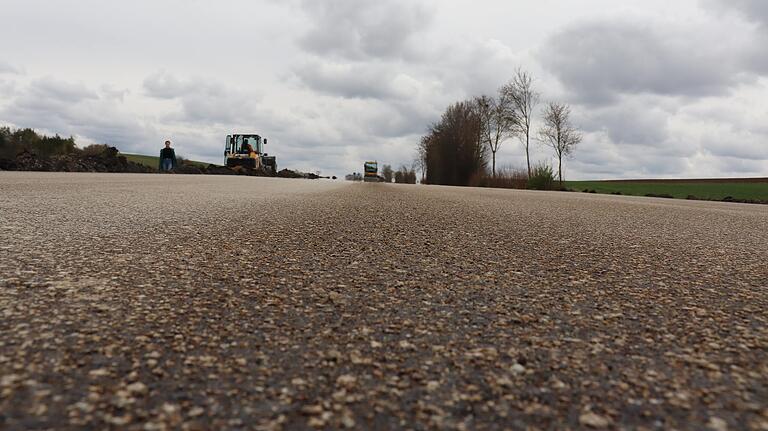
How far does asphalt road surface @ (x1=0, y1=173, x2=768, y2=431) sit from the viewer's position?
2.65 feet

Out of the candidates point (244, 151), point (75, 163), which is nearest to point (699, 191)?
point (244, 151)

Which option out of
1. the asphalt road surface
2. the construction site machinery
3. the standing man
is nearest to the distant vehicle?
the construction site machinery

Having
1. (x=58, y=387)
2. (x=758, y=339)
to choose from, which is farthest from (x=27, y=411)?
(x=758, y=339)

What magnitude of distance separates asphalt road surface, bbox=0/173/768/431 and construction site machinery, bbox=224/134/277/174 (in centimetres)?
2614

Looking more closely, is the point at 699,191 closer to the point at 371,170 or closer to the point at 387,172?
the point at 371,170

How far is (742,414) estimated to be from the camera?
0.82 metres

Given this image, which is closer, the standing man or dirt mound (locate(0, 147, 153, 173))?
dirt mound (locate(0, 147, 153, 173))

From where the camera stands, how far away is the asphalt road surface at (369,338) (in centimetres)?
81

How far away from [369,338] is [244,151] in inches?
1113

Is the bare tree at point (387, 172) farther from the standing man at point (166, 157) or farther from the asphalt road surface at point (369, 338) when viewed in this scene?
the asphalt road surface at point (369, 338)

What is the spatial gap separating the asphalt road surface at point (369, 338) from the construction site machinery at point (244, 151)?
26.1 metres

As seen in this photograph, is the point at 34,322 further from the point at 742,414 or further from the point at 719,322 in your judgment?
the point at 719,322

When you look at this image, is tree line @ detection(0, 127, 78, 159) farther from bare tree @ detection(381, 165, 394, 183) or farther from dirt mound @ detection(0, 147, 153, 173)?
bare tree @ detection(381, 165, 394, 183)

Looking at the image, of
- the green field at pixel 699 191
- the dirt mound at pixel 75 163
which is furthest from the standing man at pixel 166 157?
the green field at pixel 699 191
